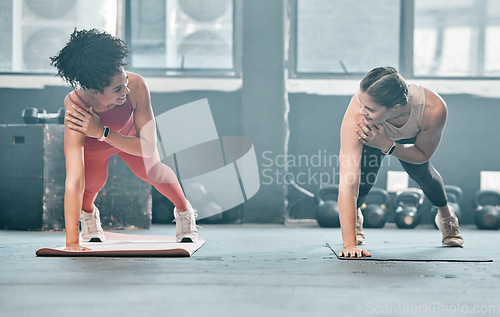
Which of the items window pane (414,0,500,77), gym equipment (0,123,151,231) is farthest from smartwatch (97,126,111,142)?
window pane (414,0,500,77)

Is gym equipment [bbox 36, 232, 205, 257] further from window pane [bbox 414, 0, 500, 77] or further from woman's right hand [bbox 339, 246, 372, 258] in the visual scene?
window pane [bbox 414, 0, 500, 77]

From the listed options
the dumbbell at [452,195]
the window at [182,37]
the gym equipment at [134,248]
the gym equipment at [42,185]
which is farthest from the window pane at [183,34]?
the gym equipment at [134,248]

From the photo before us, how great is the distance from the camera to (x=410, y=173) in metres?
2.94

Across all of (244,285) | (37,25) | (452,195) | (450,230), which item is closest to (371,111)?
(244,285)

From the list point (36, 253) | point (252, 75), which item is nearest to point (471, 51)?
point (252, 75)

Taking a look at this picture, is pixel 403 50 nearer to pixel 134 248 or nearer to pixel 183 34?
pixel 183 34

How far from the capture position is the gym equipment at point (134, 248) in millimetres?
2557

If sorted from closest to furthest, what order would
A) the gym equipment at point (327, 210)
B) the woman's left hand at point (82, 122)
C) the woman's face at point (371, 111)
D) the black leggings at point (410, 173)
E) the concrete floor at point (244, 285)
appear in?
1. the concrete floor at point (244, 285)
2. the woman's face at point (371, 111)
3. the woman's left hand at point (82, 122)
4. the black leggings at point (410, 173)
5. the gym equipment at point (327, 210)

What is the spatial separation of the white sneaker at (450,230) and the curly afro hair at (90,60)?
1.97 meters

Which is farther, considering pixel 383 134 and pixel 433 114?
pixel 433 114

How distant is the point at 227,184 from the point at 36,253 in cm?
258

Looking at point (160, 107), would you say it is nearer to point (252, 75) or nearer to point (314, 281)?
point (252, 75)

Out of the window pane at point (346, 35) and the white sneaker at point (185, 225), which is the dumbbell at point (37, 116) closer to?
the white sneaker at point (185, 225)

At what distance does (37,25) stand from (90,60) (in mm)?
3212
